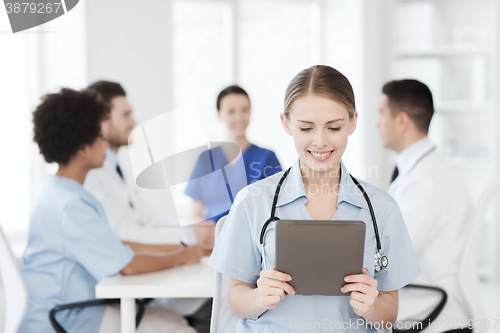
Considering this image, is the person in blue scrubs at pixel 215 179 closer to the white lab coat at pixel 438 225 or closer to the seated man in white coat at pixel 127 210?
the seated man in white coat at pixel 127 210

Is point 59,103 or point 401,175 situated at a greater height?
point 59,103

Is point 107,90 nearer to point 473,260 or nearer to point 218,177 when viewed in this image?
point 218,177

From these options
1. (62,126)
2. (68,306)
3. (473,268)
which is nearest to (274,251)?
(68,306)

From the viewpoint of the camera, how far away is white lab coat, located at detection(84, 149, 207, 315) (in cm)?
187

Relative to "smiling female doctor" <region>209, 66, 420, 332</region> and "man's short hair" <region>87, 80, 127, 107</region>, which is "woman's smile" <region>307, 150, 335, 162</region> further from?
"man's short hair" <region>87, 80, 127, 107</region>

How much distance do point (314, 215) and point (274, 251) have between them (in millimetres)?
136

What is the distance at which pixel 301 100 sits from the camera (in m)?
0.99

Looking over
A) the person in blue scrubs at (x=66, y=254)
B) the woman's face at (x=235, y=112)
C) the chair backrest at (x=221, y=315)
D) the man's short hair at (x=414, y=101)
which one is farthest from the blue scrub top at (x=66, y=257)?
the man's short hair at (x=414, y=101)

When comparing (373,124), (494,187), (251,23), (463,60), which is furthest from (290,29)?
(494,187)

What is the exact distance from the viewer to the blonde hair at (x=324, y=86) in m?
0.98

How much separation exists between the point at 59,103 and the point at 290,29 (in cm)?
254

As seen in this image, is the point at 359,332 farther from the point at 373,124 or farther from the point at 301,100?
the point at 373,124

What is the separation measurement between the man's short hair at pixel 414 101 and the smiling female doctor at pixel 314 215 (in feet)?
2.94

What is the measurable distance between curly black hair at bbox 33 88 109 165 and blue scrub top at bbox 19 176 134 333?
0.50 feet
